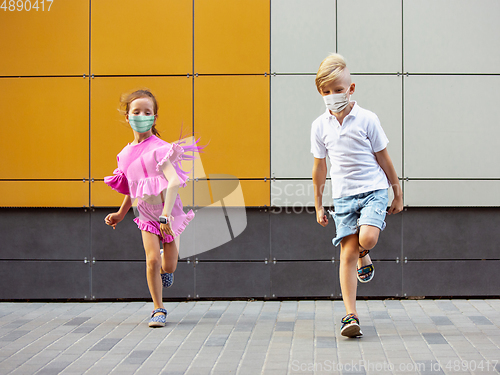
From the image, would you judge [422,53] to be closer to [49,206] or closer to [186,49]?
[186,49]

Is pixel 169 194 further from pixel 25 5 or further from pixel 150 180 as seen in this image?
pixel 25 5

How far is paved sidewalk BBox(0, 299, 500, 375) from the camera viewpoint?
10.9 ft

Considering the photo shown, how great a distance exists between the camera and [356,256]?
4074 mm

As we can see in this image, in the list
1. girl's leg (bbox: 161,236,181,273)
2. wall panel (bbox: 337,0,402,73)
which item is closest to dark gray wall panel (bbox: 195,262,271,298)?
girl's leg (bbox: 161,236,181,273)

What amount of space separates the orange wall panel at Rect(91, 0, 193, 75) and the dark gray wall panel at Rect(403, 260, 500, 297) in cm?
317

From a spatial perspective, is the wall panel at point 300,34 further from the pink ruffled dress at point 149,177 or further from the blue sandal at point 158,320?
the blue sandal at point 158,320

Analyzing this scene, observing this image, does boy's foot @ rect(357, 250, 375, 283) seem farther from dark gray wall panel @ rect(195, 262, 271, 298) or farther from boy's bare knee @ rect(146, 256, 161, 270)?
boy's bare knee @ rect(146, 256, 161, 270)

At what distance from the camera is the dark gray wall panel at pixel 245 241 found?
18.1 ft

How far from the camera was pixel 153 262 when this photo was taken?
4.47 metres

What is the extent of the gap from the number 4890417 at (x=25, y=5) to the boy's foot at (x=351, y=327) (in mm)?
4301

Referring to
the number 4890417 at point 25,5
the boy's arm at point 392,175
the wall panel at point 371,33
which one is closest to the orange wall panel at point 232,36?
the wall panel at point 371,33

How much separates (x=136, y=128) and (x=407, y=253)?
3018 millimetres

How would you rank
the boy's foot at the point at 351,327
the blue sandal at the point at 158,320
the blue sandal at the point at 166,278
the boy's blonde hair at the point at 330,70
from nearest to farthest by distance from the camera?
the boy's foot at the point at 351,327, the boy's blonde hair at the point at 330,70, the blue sandal at the point at 158,320, the blue sandal at the point at 166,278

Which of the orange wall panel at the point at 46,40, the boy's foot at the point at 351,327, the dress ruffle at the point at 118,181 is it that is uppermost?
the orange wall panel at the point at 46,40
